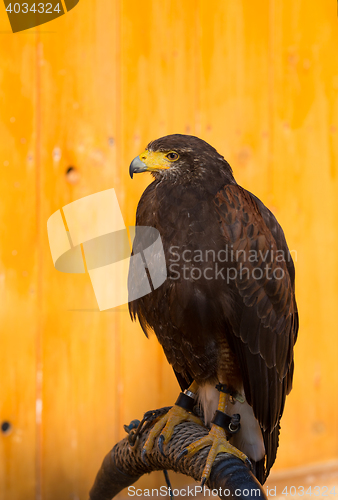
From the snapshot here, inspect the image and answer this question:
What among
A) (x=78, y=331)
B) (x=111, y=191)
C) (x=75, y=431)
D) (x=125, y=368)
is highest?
(x=111, y=191)

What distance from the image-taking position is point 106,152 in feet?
6.12

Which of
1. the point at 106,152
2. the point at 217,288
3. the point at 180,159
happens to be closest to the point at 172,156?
the point at 180,159

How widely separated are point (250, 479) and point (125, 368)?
37.6 inches

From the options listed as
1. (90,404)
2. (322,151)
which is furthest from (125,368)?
(322,151)

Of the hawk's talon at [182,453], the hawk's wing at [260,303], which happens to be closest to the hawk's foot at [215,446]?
the hawk's talon at [182,453]

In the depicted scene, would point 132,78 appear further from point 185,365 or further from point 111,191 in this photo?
point 185,365

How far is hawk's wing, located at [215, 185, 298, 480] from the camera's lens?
119 centimetres

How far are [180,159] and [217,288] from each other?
0.33 meters

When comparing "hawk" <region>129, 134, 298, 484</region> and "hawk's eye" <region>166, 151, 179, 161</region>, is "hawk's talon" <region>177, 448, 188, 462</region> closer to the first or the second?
"hawk" <region>129, 134, 298, 484</region>

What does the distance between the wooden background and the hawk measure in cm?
55

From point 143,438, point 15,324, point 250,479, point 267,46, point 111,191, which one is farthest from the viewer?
point 267,46

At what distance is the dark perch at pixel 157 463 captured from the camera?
44.9 inches

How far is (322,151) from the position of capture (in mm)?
2291

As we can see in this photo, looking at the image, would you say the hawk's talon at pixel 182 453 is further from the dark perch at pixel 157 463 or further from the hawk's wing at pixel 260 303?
the hawk's wing at pixel 260 303
